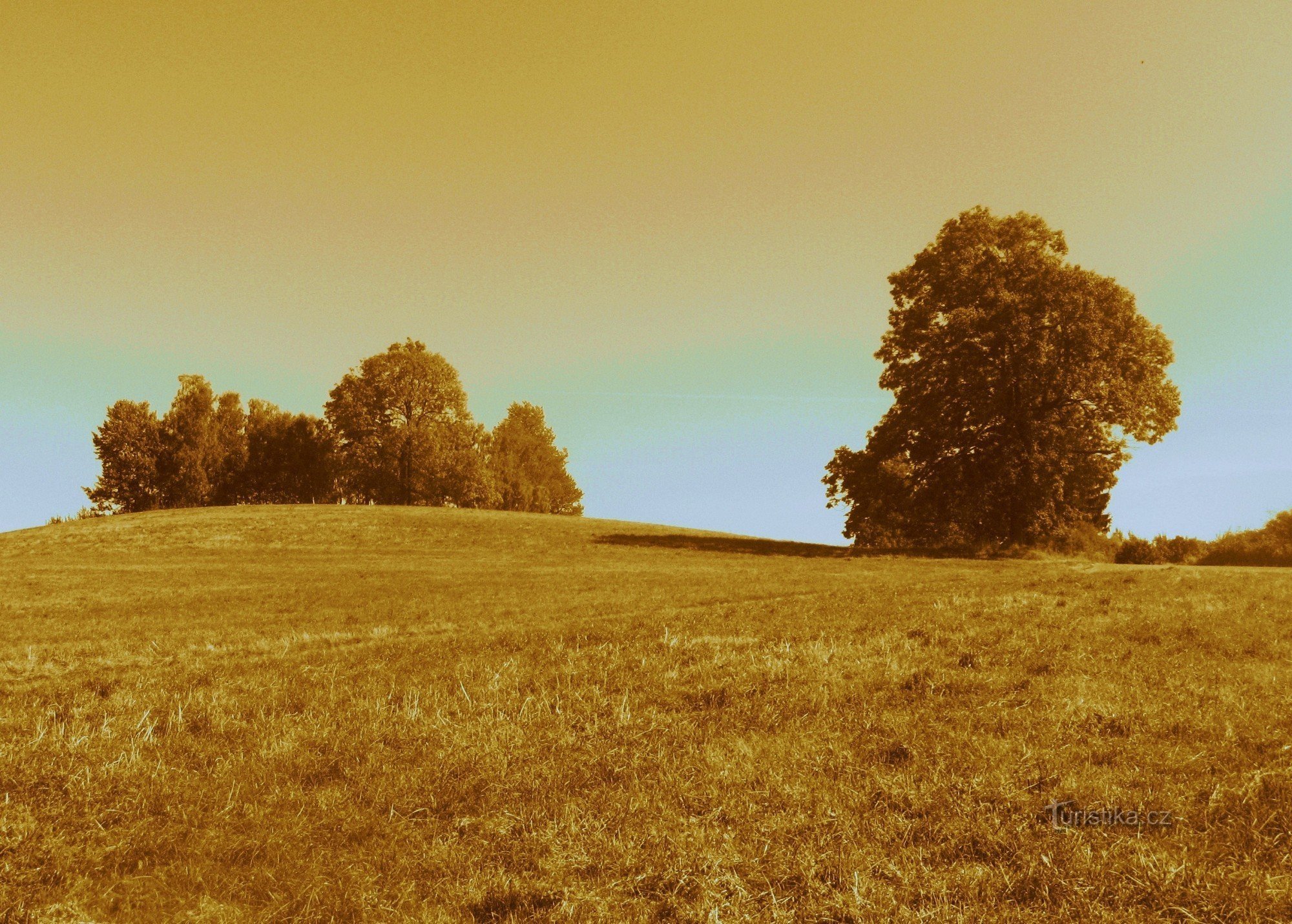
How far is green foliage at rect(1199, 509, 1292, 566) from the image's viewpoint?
34781 mm

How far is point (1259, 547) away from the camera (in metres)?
35.8

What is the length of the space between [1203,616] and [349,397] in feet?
229

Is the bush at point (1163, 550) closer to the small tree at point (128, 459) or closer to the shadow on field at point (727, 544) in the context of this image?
the shadow on field at point (727, 544)

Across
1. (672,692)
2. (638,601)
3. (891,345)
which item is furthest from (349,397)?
(672,692)

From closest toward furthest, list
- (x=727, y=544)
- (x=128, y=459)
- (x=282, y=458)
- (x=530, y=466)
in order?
(x=727, y=544), (x=128, y=459), (x=282, y=458), (x=530, y=466)

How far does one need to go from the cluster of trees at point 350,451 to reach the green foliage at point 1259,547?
5907cm

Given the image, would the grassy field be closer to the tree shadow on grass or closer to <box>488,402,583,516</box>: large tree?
the tree shadow on grass

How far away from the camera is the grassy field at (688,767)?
17.3 ft

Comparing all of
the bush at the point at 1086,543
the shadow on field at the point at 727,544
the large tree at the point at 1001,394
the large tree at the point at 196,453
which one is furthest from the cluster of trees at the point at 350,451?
the bush at the point at 1086,543

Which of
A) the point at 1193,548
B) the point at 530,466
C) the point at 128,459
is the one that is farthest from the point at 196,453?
the point at 1193,548

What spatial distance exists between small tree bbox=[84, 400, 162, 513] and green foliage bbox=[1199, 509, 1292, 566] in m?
95.1

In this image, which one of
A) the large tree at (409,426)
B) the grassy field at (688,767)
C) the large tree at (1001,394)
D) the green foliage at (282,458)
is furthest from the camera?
the green foliage at (282,458)

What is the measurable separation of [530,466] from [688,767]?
3703 inches

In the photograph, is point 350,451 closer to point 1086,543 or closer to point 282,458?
point 282,458
